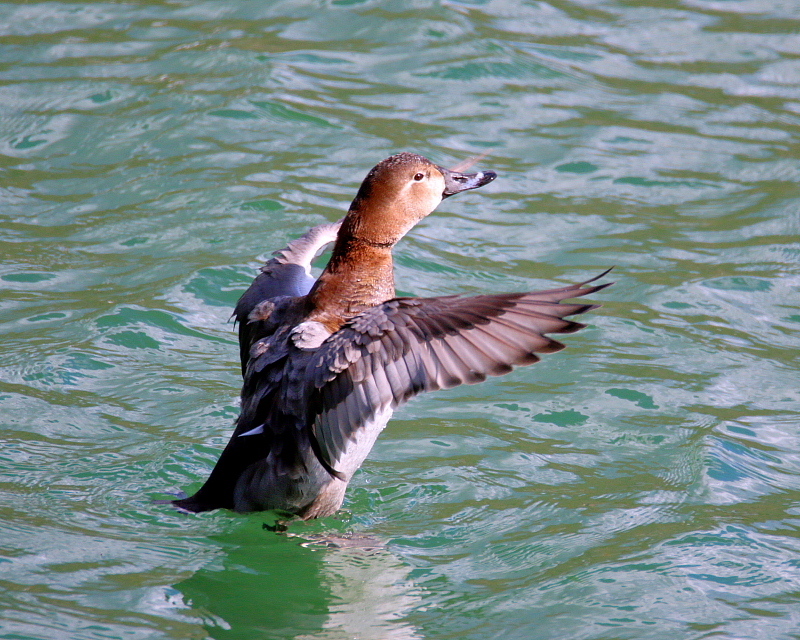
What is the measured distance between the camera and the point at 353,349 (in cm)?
384

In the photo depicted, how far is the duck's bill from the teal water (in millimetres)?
1245

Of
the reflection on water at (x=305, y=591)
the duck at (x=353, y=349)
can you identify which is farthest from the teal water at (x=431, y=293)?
the duck at (x=353, y=349)

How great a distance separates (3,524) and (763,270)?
188 inches

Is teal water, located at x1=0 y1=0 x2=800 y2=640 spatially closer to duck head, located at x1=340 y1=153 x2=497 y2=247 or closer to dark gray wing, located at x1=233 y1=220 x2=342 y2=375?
dark gray wing, located at x1=233 y1=220 x2=342 y2=375

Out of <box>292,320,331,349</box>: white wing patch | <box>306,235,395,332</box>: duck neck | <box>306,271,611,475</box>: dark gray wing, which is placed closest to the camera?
<box>306,271,611,475</box>: dark gray wing

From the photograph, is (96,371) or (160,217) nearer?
(96,371)

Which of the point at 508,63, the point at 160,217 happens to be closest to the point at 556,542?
the point at 160,217

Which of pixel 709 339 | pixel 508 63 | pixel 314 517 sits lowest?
pixel 314 517

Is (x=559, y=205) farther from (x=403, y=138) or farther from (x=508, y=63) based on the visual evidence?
(x=508, y=63)

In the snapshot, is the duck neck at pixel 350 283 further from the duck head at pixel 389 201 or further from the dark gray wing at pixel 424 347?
the dark gray wing at pixel 424 347

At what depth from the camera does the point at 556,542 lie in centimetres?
431

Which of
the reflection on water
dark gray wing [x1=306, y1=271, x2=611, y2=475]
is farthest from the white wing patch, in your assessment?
the reflection on water

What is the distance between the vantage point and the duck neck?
172 inches

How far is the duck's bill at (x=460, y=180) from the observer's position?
15.5ft
